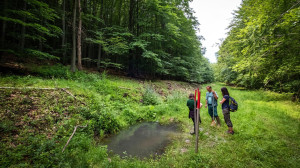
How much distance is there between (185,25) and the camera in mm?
20797

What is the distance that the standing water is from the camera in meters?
4.70

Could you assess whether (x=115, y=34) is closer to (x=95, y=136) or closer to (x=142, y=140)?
(x=95, y=136)

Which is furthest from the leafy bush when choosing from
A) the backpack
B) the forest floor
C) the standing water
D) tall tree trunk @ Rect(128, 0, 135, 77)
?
tall tree trunk @ Rect(128, 0, 135, 77)

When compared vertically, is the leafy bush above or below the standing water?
above

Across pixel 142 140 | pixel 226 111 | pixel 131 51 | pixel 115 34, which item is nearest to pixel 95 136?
pixel 142 140

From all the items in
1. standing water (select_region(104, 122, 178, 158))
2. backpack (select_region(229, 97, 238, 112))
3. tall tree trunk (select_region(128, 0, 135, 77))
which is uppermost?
tall tree trunk (select_region(128, 0, 135, 77))

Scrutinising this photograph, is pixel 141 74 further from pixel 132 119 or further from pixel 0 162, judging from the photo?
pixel 0 162

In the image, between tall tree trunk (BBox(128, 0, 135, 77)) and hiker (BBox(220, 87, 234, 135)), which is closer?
hiker (BBox(220, 87, 234, 135))

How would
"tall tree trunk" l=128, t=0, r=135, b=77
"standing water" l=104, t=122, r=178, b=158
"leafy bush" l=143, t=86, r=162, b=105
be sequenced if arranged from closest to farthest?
"standing water" l=104, t=122, r=178, b=158 < "leafy bush" l=143, t=86, r=162, b=105 < "tall tree trunk" l=128, t=0, r=135, b=77

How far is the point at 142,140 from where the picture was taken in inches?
220

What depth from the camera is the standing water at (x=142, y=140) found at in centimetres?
470

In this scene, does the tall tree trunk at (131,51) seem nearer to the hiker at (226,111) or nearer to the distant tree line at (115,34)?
the distant tree line at (115,34)

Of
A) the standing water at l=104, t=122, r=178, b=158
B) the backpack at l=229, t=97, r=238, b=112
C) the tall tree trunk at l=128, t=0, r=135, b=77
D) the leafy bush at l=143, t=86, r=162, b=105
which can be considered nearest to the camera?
the standing water at l=104, t=122, r=178, b=158

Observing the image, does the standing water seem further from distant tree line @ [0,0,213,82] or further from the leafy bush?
distant tree line @ [0,0,213,82]
